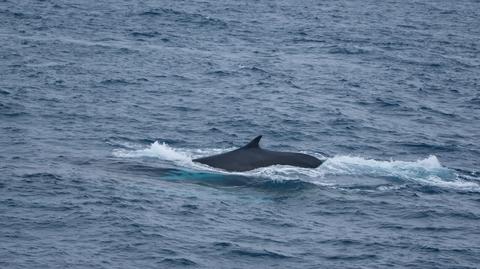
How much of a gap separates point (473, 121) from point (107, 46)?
24.8 meters

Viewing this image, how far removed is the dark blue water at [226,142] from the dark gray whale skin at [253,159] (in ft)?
1.52

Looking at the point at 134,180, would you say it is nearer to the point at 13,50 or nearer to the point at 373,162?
the point at 373,162

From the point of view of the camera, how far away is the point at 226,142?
41.4m

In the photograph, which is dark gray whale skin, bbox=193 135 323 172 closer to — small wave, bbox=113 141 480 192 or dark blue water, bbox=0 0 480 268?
small wave, bbox=113 141 480 192

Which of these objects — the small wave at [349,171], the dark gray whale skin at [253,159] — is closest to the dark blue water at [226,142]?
the small wave at [349,171]

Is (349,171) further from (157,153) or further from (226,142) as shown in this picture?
(157,153)

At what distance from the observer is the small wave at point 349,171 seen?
35.7 metres

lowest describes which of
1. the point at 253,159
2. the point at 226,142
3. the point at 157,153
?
the point at 226,142

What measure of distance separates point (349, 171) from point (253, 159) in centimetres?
397

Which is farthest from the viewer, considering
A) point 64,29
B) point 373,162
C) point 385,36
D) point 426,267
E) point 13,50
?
point 385,36

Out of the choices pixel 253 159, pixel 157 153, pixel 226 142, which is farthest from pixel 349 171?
pixel 157 153

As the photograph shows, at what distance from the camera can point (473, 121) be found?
4947 centimetres

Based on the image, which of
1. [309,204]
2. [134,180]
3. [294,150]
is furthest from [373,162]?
[134,180]

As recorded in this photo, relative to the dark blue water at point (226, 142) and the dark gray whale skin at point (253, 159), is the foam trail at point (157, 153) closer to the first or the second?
the dark blue water at point (226, 142)
